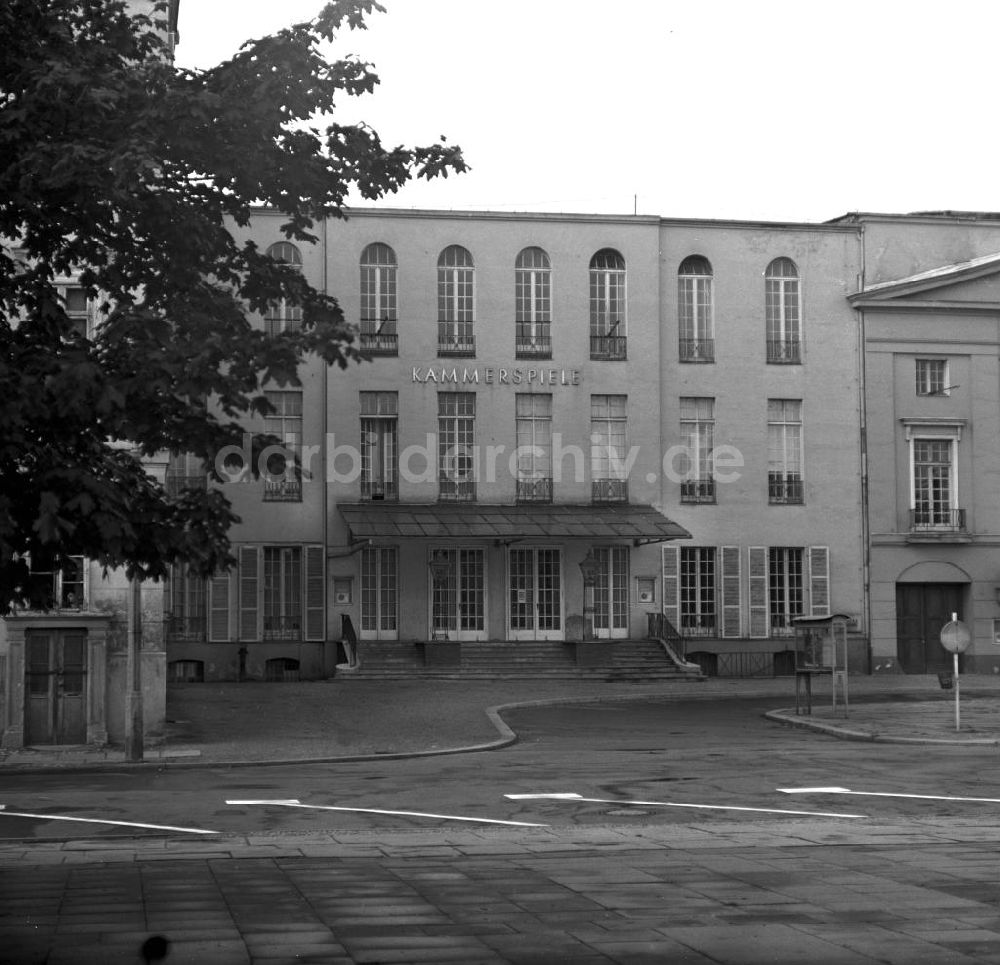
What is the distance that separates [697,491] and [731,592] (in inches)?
124

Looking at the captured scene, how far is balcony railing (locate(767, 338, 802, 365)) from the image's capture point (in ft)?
159

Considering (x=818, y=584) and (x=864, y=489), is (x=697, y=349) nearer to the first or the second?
(x=864, y=489)

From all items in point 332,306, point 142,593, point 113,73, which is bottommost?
point 142,593

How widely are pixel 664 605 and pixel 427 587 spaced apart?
701cm

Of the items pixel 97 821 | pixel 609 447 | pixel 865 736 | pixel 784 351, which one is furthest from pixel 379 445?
pixel 97 821

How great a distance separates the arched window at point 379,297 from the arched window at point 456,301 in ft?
4.53

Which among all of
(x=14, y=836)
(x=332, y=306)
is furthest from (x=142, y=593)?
(x=332, y=306)

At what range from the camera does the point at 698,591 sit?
156 ft

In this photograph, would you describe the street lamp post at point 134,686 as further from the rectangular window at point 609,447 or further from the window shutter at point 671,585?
the window shutter at point 671,585

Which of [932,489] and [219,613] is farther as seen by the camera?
[932,489]

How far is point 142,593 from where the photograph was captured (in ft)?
99.9

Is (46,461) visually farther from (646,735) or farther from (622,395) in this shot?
(622,395)

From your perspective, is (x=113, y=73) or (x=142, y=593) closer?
(x=113, y=73)

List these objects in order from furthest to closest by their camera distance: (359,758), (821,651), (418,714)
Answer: (821,651) → (418,714) → (359,758)
